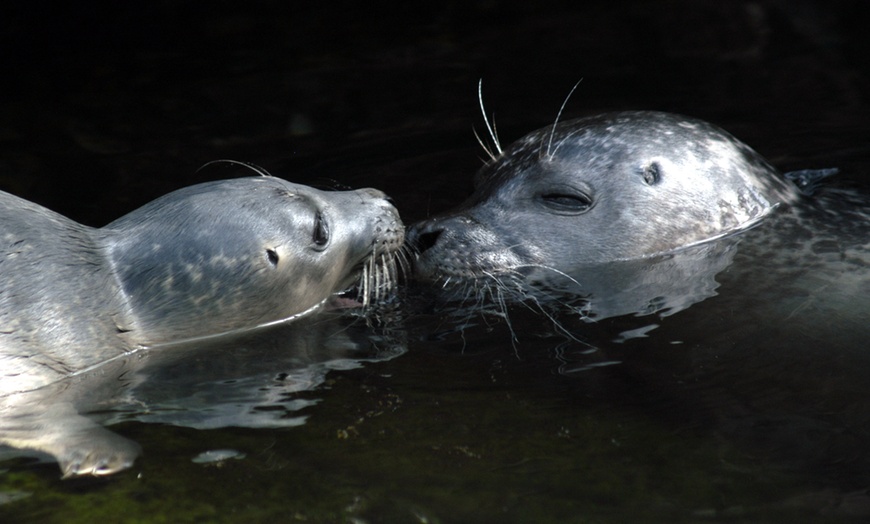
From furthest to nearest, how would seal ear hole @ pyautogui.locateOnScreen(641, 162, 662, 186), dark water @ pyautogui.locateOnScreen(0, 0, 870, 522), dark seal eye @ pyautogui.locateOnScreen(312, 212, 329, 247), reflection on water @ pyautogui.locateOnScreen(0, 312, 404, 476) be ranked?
seal ear hole @ pyautogui.locateOnScreen(641, 162, 662, 186)
dark seal eye @ pyautogui.locateOnScreen(312, 212, 329, 247)
reflection on water @ pyautogui.locateOnScreen(0, 312, 404, 476)
dark water @ pyautogui.locateOnScreen(0, 0, 870, 522)

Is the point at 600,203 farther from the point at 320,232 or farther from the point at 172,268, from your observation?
the point at 172,268

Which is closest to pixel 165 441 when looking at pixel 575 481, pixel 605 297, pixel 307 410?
pixel 307 410

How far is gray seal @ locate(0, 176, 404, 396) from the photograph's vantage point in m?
4.20

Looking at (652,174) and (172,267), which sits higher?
(652,174)

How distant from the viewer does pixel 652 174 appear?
5145mm

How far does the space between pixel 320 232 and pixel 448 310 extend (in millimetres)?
663

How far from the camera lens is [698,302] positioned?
4562 mm

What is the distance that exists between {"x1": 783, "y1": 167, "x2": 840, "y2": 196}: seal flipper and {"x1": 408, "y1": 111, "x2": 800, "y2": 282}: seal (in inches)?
19.8

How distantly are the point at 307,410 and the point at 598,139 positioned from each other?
7.54 ft

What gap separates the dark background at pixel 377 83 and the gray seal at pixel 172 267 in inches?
54.1

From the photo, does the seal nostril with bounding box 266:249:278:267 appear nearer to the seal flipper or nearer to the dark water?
the dark water

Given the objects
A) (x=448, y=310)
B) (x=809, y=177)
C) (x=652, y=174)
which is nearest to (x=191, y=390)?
(x=448, y=310)

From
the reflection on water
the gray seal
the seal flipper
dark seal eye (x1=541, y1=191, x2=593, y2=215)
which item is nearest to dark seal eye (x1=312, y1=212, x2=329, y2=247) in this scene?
the gray seal

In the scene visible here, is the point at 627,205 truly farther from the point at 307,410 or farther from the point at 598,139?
the point at 307,410
